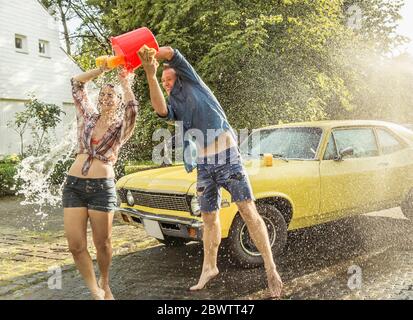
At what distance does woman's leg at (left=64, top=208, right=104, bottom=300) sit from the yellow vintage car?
132cm

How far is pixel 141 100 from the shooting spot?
40.8 ft

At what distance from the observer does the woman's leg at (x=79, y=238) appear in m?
3.48

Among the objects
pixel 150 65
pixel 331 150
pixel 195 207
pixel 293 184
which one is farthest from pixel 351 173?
pixel 150 65

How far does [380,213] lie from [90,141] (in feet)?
19.6

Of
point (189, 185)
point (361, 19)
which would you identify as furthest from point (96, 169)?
point (361, 19)

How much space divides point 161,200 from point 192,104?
1582 mm

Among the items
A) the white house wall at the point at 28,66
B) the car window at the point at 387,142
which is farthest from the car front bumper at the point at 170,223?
the white house wall at the point at 28,66

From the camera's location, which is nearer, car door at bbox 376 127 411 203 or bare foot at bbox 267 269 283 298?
bare foot at bbox 267 269 283 298

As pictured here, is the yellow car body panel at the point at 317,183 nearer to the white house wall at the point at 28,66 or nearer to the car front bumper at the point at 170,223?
the car front bumper at the point at 170,223

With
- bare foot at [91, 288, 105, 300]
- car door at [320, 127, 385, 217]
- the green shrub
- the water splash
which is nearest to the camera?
bare foot at [91, 288, 105, 300]

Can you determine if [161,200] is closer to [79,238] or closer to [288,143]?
[79,238]

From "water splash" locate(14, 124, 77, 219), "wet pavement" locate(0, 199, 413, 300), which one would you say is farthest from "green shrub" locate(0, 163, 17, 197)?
"wet pavement" locate(0, 199, 413, 300)

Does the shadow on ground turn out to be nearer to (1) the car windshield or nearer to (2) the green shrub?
(1) the car windshield

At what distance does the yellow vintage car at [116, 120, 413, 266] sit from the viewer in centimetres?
485
